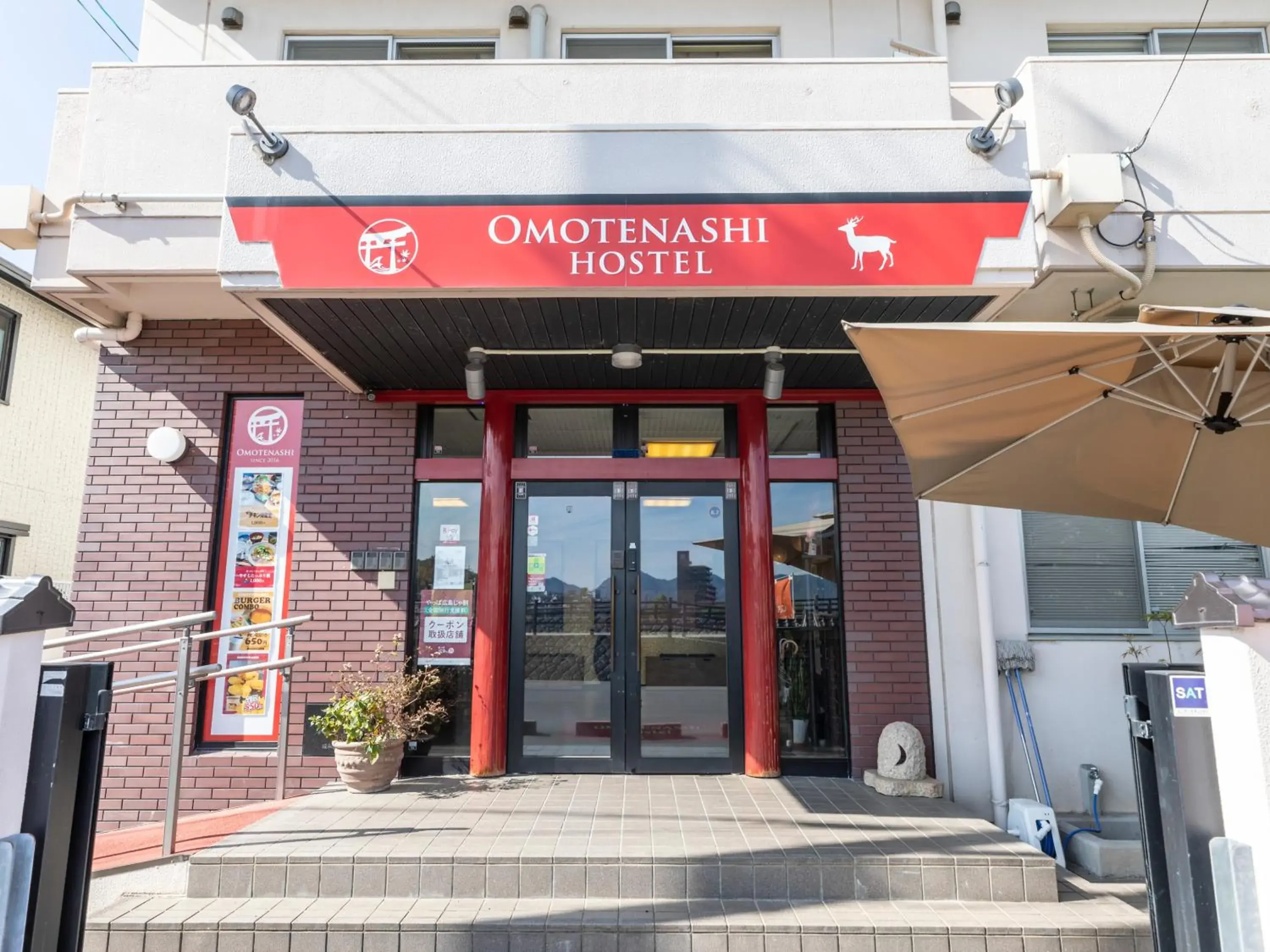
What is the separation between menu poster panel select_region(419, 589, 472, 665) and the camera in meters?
6.02

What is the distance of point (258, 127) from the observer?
424 centimetres

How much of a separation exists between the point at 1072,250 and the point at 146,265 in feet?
18.4

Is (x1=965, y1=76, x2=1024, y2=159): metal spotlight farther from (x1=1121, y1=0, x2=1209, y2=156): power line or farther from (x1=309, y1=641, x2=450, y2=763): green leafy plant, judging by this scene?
(x1=309, y1=641, x2=450, y2=763): green leafy plant

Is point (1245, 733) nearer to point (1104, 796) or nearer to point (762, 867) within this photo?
point (762, 867)

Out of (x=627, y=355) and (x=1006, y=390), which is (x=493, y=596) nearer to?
(x=627, y=355)

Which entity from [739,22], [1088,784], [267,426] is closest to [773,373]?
[739,22]

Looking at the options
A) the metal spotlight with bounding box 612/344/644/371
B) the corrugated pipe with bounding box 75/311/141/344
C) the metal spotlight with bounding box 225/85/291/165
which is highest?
the metal spotlight with bounding box 225/85/291/165

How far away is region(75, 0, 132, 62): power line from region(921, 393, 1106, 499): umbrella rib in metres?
7.65

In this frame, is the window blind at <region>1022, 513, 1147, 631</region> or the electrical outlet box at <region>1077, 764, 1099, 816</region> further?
the window blind at <region>1022, 513, 1147, 631</region>

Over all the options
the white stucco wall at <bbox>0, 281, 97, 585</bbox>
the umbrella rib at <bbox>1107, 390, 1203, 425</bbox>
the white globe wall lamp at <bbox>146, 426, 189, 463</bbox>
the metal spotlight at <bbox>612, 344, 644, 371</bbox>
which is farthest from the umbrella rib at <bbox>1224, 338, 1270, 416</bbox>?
the white stucco wall at <bbox>0, 281, 97, 585</bbox>

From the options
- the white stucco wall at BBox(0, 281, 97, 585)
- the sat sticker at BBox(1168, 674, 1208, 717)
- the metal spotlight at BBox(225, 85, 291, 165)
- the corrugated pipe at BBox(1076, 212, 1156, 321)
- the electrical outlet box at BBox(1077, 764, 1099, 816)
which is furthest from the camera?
the white stucco wall at BBox(0, 281, 97, 585)

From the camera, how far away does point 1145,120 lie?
4.89 meters

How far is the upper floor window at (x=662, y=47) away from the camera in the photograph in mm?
6488

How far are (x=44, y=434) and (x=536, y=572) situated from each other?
8.52 m
